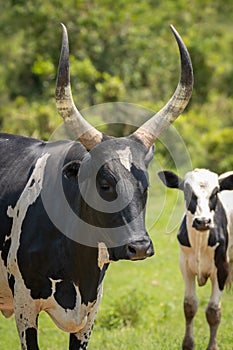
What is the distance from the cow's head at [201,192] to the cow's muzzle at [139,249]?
83.6 inches

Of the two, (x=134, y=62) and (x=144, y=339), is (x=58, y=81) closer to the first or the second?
(x=144, y=339)

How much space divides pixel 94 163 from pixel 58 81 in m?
0.53

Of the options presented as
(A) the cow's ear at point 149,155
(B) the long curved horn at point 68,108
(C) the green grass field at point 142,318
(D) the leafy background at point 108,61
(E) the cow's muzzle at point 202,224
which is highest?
(D) the leafy background at point 108,61

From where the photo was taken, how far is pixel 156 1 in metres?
21.1

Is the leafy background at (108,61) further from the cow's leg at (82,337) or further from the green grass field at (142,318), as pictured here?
the cow's leg at (82,337)

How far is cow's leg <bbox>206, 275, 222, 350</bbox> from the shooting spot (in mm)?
6688

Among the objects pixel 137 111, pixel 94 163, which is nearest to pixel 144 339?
pixel 94 163

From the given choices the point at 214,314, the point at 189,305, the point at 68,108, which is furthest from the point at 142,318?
the point at 68,108

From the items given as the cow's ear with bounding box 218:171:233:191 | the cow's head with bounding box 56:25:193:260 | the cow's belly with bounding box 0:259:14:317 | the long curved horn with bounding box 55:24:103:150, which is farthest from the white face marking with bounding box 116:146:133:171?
the cow's ear with bounding box 218:171:233:191

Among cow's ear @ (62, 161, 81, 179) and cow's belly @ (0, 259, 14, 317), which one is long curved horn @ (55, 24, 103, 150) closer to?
cow's ear @ (62, 161, 81, 179)

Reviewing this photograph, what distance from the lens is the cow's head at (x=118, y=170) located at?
4492 mm

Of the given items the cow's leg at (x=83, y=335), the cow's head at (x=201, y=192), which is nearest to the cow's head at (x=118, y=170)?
the cow's leg at (x=83, y=335)

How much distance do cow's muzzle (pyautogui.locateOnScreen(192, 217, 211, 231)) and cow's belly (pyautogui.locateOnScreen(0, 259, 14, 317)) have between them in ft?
5.57

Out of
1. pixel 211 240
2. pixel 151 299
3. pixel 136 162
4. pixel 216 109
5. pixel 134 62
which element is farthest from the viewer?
pixel 216 109
